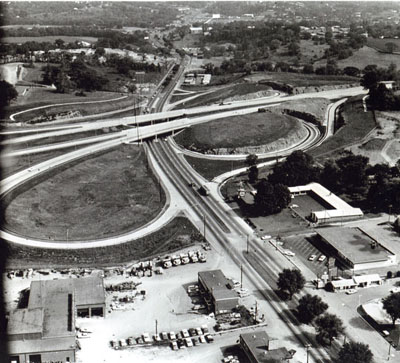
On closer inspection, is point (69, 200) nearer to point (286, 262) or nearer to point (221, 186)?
point (221, 186)

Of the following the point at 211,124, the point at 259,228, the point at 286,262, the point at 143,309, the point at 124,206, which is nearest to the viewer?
the point at 143,309

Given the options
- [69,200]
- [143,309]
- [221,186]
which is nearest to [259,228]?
[221,186]

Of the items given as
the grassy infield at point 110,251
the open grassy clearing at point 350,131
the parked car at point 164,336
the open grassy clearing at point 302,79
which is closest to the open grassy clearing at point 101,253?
the grassy infield at point 110,251

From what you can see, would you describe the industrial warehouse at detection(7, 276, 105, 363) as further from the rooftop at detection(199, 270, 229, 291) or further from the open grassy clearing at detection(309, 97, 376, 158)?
the open grassy clearing at detection(309, 97, 376, 158)

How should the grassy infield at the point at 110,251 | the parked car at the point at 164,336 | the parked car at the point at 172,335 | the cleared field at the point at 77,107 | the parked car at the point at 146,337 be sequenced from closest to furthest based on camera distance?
the parked car at the point at 146,337 < the parked car at the point at 172,335 < the parked car at the point at 164,336 < the grassy infield at the point at 110,251 < the cleared field at the point at 77,107

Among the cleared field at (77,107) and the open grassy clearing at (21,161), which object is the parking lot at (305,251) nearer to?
the open grassy clearing at (21,161)

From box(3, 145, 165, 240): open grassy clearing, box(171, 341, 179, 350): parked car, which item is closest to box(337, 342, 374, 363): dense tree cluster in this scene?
box(171, 341, 179, 350): parked car

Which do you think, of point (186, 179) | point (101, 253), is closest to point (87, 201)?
point (101, 253)
